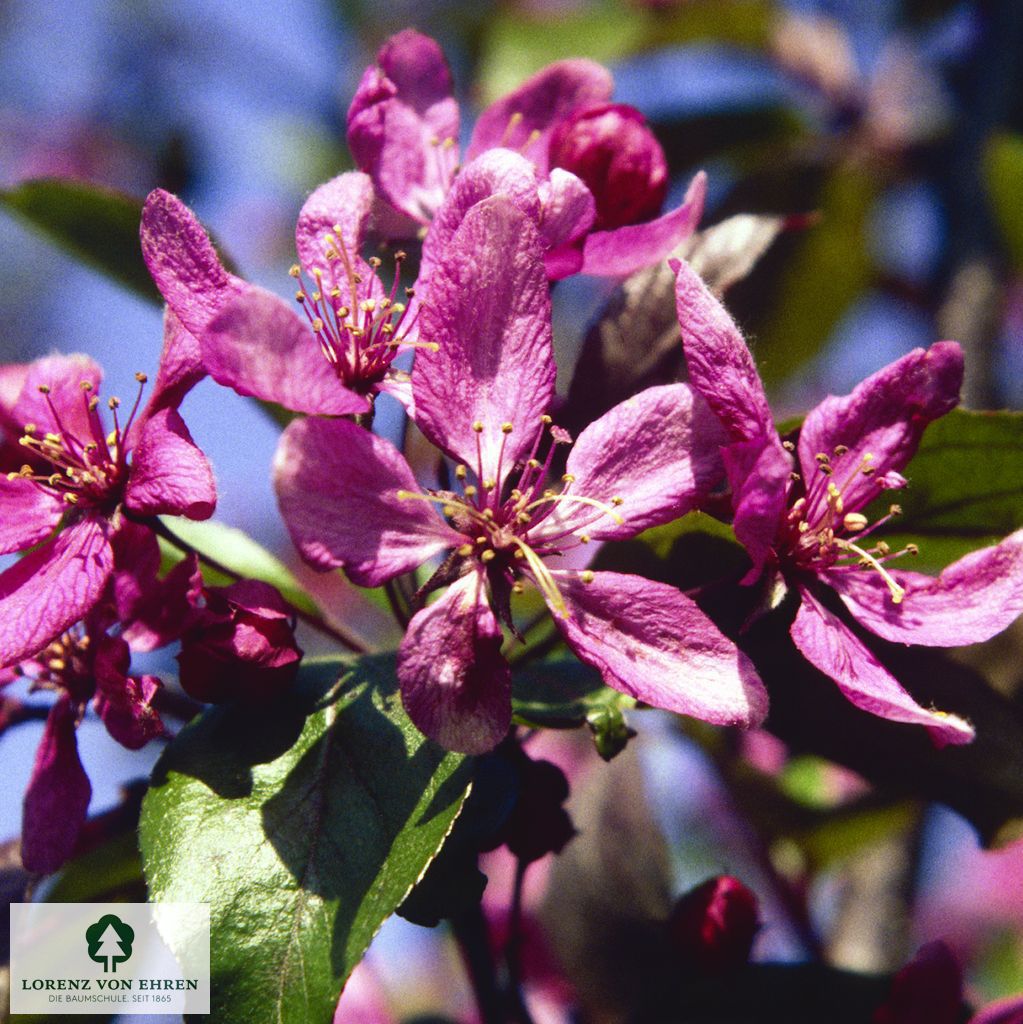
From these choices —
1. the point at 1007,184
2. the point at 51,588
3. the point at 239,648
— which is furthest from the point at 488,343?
the point at 1007,184

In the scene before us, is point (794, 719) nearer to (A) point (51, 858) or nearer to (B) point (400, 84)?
(A) point (51, 858)

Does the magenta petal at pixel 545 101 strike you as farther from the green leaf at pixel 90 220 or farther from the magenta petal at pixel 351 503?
the magenta petal at pixel 351 503

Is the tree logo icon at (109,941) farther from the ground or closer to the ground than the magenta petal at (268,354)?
closer to the ground

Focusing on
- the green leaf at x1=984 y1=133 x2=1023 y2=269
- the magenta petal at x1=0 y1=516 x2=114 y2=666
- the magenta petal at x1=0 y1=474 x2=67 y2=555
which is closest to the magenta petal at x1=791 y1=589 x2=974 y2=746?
the magenta petal at x1=0 y1=516 x2=114 y2=666

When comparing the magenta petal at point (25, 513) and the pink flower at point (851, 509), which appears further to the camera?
the magenta petal at point (25, 513)

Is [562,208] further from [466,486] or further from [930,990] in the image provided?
[930,990]

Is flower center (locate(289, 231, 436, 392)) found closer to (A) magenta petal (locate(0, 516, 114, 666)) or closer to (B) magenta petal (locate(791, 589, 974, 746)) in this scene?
(A) magenta petal (locate(0, 516, 114, 666))

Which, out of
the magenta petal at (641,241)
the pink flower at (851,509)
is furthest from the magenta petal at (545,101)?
the pink flower at (851,509)
